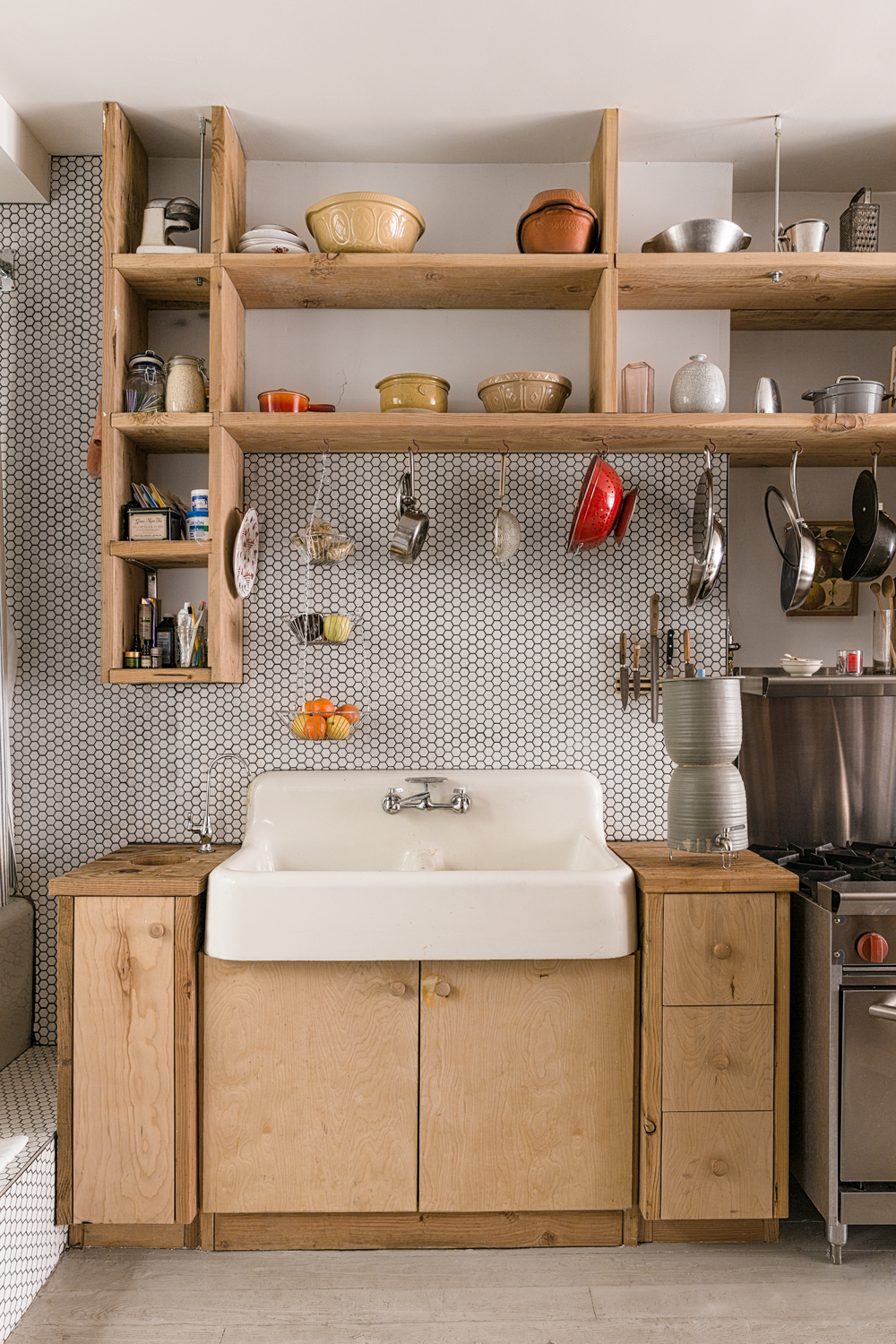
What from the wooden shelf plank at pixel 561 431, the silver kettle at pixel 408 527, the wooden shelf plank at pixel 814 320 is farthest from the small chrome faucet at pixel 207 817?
the wooden shelf plank at pixel 814 320

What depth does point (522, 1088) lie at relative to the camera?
76.5 inches

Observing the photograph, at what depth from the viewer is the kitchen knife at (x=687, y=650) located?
246 cm

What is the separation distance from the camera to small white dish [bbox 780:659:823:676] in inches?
95.8

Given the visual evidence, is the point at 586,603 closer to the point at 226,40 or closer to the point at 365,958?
the point at 365,958

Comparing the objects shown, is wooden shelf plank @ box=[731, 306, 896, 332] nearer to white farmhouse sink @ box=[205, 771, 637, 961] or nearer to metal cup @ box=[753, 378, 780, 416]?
metal cup @ box=[753, 378, 780, 416]

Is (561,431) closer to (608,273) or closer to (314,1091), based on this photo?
(608,273)

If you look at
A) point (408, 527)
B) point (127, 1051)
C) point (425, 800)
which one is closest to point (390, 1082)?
point (127, 1051)

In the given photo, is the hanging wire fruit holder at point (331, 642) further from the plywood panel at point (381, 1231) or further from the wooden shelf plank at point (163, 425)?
the plywood panel at point (381, 1231)

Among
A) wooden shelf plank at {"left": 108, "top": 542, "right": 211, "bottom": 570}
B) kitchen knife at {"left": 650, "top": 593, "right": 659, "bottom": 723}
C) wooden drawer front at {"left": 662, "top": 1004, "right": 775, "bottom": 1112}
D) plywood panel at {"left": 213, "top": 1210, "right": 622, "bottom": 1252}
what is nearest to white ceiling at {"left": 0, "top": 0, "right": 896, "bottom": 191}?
wooden shelf plank at {"left": 108, "top": 542, "right": 211, "bottom": 570}

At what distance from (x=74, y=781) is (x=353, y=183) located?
6.30 ft

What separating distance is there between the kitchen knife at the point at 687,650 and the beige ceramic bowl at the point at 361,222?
4.33 ft

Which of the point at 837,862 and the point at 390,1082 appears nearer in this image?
the point at 390,1082

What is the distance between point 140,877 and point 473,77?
2100 mm

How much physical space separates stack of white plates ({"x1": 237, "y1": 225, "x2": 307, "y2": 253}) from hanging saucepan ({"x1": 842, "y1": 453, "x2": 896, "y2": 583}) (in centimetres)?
171
